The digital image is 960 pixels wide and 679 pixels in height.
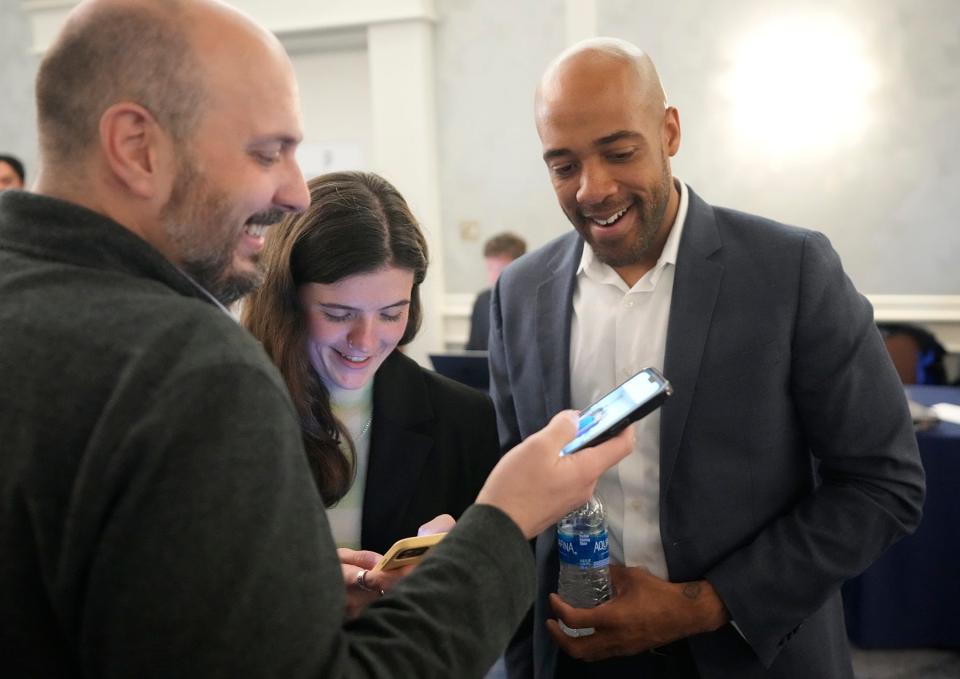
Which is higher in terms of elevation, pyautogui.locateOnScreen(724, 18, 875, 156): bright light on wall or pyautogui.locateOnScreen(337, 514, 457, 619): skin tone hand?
pyautogui.locateOnScreen(724, 18, 875, 156): bright light on wall

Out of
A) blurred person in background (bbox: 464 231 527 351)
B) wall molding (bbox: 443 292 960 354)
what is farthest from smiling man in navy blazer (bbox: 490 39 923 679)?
wall molding (bbox: 443 292 960 354)

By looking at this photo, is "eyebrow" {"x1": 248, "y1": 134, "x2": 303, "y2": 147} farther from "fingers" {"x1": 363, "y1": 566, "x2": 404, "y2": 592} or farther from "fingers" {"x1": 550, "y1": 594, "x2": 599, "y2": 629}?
"fingers" {"x1": 550, "y1": 594, "x2": 599, "y2": 629}

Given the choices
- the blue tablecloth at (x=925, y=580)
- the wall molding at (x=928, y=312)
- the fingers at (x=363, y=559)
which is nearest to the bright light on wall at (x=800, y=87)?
the wall molding at (x=928, y=312)

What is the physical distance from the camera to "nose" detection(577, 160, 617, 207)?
1.52 m

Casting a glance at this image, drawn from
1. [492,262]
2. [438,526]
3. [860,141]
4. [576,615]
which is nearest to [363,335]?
[438,526]

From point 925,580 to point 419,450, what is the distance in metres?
2.41

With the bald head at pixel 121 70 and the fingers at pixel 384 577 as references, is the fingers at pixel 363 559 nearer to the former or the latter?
the fingers at pixel 384 577

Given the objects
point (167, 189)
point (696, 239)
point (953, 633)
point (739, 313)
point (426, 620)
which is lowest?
point (953, 633)

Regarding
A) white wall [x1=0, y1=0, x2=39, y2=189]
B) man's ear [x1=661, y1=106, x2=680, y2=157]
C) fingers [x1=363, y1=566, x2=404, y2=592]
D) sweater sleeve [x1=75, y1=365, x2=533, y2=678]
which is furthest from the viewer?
white wall [x1=0, y1=0, x2=39, y2=189]

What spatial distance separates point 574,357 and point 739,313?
31 centimetres

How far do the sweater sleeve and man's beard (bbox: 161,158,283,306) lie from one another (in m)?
0.20

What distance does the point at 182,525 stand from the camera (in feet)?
2.21

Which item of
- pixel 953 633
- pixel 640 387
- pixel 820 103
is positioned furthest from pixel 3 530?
pixel 820 103

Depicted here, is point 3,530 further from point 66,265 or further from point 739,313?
point 739,313
